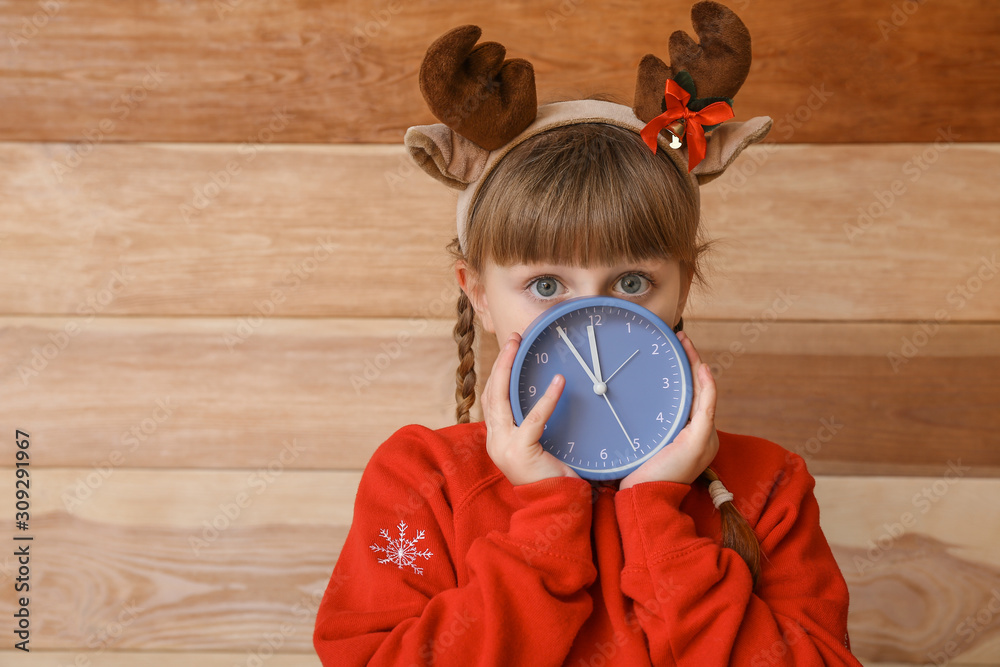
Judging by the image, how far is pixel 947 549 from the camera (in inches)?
59.1

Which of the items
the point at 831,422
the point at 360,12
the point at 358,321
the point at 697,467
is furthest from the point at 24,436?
the point at 831,422

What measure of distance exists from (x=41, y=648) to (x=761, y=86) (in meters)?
1.64

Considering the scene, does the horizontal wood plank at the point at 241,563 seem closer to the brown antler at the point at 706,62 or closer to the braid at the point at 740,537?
the braid at the point at 740,537

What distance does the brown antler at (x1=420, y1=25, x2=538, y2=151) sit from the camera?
3.10 feet

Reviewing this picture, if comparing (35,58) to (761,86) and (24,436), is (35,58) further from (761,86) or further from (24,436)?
(761,86)
